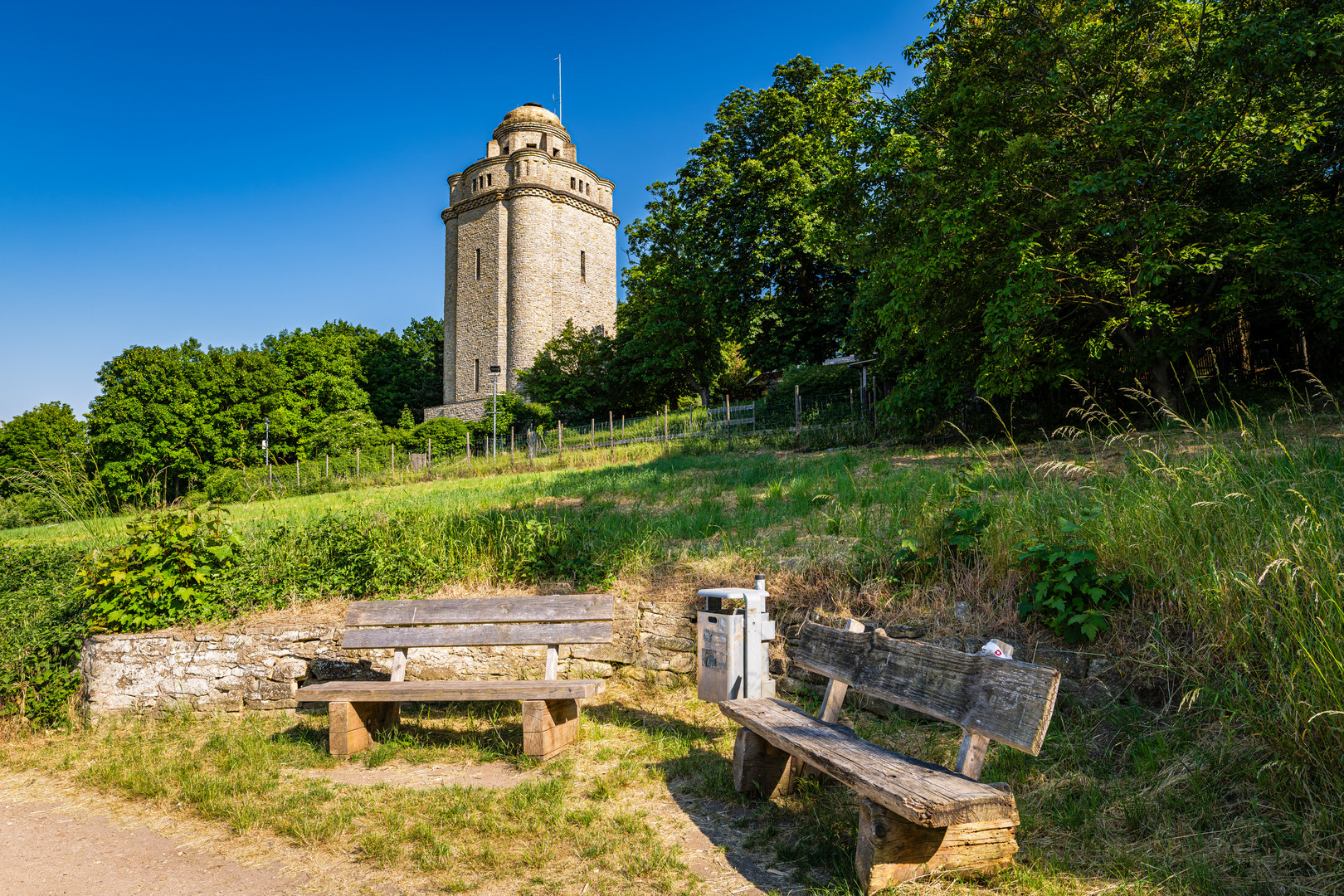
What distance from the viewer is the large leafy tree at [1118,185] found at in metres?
9.30

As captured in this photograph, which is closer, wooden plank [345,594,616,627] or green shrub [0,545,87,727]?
wooden plank [345,594,616,627]

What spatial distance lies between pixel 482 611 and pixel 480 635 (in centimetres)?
17

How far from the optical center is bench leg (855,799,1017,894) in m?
2.42

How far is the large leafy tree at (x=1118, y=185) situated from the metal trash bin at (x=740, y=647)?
7.54 metres

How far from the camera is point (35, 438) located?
3366cm

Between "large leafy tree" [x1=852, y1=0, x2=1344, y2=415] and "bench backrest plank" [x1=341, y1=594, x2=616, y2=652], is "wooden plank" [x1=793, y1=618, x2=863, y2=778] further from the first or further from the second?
"large leafy tree" [x1=852, y1=0, x2=1344, y2=415]

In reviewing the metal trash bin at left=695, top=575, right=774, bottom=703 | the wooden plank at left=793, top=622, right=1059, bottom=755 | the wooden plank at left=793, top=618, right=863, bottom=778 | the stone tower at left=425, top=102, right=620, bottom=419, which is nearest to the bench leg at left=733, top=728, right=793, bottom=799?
the wooden plank at left=793, top=618, right=863, bottom=778

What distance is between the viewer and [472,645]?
4848 mm

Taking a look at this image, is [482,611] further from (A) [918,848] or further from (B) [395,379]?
(B) [395,379]

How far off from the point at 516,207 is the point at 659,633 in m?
33.6

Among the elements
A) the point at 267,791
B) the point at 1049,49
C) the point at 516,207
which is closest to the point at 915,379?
the point at 1049,49

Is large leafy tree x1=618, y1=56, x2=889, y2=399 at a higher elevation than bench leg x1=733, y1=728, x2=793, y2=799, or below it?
higher

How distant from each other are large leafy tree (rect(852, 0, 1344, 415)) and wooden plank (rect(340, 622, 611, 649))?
8.10m

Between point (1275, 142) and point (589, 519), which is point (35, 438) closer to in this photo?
point (589, 519)
